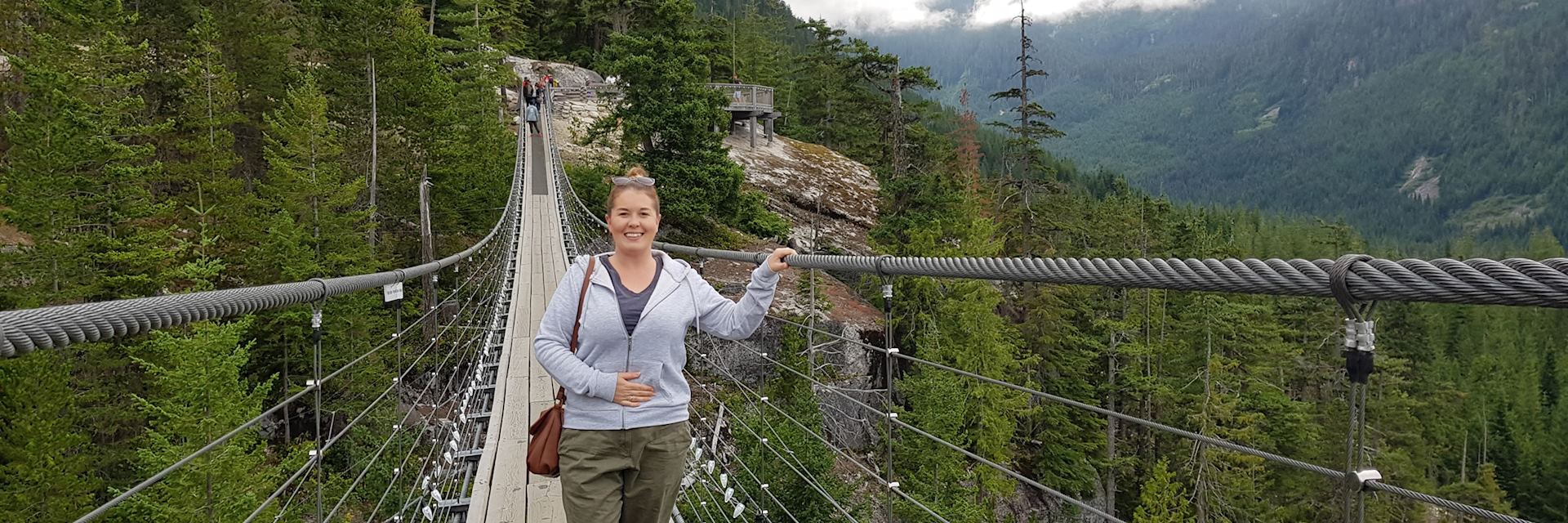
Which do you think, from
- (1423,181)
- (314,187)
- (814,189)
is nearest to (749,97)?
(814,189)

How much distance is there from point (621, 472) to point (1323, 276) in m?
1.51

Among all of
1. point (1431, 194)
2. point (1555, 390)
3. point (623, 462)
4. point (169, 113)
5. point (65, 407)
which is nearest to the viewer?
point (623, 462)

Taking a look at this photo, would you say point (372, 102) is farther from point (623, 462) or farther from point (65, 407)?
point (623, 462)

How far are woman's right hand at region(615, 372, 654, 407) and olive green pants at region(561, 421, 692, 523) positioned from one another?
10 centimetres

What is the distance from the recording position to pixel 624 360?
1874mm

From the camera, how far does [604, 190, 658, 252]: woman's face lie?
188 cm

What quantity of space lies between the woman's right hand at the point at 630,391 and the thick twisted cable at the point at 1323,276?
78cm

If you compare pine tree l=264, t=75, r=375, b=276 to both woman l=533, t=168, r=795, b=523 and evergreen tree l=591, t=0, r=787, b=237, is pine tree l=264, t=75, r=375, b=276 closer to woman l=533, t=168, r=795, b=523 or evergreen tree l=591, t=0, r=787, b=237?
evergreen tree l=591, t=0, r=787, b=237

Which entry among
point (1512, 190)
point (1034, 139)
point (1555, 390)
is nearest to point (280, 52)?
point (1034, 139)

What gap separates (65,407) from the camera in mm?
10867

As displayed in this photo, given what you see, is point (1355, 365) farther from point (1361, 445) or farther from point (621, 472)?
point (621, 472)

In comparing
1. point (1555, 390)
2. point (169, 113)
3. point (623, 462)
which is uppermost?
point (169, 113)

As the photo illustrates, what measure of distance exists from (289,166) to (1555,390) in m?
53.4

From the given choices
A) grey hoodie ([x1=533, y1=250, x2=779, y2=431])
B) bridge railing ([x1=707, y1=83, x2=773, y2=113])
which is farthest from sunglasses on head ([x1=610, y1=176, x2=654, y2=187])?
bridge railing ([x1=707, y1=83, x2=773, y2=113])
